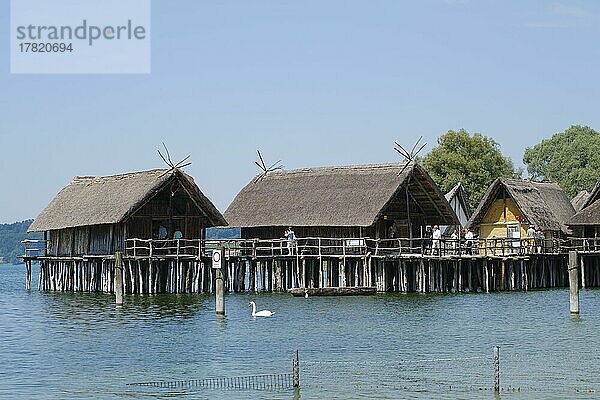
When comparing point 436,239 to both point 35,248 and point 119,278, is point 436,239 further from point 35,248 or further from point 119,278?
point 35,248

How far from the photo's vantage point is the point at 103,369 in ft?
90.2

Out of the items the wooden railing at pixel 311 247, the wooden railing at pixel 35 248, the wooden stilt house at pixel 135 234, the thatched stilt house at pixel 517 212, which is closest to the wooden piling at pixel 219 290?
the wooden railing at pixel 311 247

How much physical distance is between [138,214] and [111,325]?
40.1 ft

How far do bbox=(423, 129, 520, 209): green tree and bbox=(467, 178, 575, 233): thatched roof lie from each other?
17403mm

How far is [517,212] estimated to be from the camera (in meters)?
58.8

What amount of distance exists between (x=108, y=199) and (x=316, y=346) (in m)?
20.5

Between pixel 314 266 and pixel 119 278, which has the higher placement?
pixel 314 266

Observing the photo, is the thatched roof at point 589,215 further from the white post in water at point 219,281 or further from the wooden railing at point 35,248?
the wooden railing at point 35,248

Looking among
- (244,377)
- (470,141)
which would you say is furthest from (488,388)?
(470,141)

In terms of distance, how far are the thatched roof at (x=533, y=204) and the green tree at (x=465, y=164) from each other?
57.1 ft

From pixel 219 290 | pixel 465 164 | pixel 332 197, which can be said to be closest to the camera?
pixel 219 290

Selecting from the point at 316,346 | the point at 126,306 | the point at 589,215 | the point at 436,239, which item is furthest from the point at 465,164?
the point at 316,346

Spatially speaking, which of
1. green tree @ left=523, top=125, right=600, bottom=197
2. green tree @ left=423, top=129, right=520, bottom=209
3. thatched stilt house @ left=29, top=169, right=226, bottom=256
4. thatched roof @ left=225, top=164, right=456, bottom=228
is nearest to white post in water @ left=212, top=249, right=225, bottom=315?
thatched stilt house @ left=29, top=169, right=226, bottom=256

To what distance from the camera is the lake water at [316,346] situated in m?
24.0
